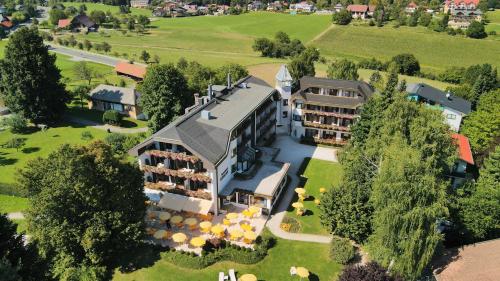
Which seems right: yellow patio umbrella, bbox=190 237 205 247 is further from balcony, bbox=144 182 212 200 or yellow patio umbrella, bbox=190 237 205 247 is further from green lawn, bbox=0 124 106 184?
green lawn, bbox=0 124 106 184

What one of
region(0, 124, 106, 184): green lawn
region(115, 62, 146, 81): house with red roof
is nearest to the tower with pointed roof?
region(0, 124, 106, 184): green lawn

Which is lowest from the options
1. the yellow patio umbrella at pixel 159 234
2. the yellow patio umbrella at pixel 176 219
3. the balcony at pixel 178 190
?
the yellow patio umbrella at pixel 159 234

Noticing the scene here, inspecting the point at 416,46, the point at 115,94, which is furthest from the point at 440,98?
the point at 416,46

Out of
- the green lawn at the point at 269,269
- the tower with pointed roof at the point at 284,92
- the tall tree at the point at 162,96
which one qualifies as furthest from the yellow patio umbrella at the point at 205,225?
the tower with pointed roof at the point at 284,92

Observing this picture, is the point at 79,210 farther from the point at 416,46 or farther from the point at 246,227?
the point at 416,46

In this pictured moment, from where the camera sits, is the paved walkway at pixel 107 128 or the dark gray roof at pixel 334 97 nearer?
the dark gray roof at pixel 334 97

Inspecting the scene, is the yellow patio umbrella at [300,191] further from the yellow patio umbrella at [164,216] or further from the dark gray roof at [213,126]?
the yellow patio umbrella at [164,216]
